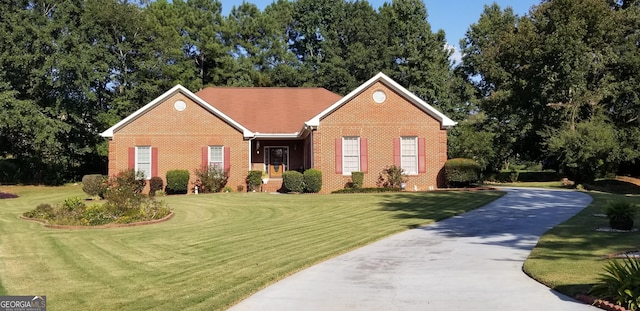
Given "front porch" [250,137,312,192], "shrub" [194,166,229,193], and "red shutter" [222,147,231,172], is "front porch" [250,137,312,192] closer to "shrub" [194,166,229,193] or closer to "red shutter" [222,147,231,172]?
"red shutter" [222,147,231,172]

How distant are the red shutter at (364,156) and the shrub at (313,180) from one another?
220 cm

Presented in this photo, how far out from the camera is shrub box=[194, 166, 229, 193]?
24.3 metres

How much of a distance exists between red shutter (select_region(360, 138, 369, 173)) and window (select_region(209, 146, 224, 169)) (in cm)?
713

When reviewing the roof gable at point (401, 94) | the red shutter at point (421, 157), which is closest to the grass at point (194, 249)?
the red shutter at point (421, 157)

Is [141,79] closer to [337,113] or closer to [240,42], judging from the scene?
[240,42]

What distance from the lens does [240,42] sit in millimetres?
49062

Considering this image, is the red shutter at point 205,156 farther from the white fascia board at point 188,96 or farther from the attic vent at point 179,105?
the attic vent at point 179,105

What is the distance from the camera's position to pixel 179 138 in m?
25.1

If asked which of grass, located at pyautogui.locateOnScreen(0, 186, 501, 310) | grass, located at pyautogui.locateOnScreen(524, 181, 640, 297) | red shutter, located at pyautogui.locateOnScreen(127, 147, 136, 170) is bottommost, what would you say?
grass, located at pyautogui.locateOnScreen(0, 186, 501, 310)

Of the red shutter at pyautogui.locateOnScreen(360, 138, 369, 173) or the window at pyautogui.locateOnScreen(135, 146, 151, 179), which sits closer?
the red shutter at pyautogui.locateOnScreen(360, 138, 369, 173)

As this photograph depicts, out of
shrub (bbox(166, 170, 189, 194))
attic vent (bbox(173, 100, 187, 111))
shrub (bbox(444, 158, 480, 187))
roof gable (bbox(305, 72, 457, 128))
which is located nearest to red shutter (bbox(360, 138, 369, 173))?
roof gable (bbox(305, 72, 457, 128))

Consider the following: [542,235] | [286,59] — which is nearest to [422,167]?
[542,235]

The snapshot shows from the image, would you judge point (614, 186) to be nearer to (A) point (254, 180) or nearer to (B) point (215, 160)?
(A) point (254, 180)

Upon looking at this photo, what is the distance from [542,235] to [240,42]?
4225 centimetres
